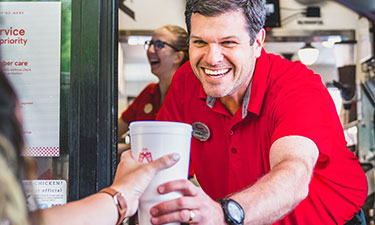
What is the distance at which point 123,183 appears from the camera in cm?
104

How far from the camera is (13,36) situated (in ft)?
5.69

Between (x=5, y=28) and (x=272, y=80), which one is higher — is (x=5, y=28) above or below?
above

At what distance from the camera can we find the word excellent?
1.73 meters

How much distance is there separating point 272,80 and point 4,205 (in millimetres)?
1325

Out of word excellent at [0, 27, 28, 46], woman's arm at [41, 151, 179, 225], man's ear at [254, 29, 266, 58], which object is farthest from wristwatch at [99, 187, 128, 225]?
man's ear at [254, 29, 266, 58]

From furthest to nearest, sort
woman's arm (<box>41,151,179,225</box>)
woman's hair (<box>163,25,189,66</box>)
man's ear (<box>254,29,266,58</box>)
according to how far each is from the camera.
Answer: woman's hair (<box>163,25,189,66</box>), man's ear (<box>254,29,266,58</box>), woman's arm (<box>41,151,179,225</box>)

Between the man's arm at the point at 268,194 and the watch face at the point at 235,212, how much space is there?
0.09 ft

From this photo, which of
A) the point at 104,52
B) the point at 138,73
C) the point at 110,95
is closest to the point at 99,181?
the point at 110,95

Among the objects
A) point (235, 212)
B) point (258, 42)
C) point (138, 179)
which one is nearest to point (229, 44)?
point (258, 42)

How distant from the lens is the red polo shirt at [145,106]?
3.58 metres

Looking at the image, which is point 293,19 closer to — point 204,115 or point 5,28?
point 204,115

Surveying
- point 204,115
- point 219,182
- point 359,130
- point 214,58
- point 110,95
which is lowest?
point 359,130

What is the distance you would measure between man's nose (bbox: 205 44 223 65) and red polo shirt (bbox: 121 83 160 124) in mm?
1821

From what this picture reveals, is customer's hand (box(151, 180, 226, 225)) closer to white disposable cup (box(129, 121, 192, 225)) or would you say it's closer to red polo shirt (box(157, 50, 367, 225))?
white disposable cup (box(129, 121, 192, 225))
